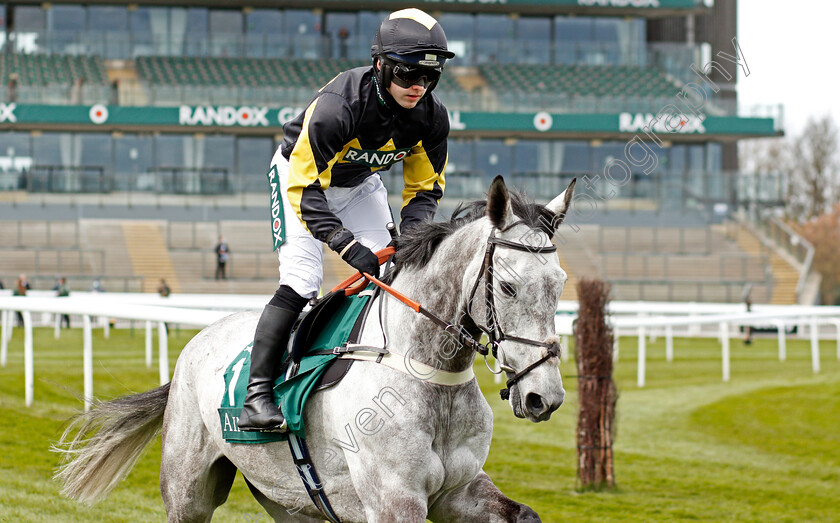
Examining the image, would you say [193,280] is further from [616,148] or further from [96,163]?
[616,148]

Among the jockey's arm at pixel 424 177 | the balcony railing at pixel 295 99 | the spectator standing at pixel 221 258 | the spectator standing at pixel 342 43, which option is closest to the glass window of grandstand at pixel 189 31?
the balcony railing at pixel 295 99

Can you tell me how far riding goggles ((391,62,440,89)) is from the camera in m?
3.20

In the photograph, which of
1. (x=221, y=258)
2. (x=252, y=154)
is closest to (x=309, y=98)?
(x=252, y=154)

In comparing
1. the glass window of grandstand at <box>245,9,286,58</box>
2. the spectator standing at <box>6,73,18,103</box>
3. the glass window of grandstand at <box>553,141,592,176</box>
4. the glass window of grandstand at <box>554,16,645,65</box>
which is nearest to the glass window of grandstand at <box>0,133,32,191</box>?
the spectator standing at <box>6,73,18,103</box>

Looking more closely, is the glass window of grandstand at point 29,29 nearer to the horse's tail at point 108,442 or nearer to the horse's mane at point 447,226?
the horse's tail at point 108,442

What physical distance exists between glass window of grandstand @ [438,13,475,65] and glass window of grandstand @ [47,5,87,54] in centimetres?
1215

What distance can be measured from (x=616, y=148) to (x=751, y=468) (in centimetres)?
2685

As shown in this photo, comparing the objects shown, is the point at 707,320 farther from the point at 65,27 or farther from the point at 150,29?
the point at 65,27

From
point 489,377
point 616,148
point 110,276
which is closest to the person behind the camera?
point 489,377

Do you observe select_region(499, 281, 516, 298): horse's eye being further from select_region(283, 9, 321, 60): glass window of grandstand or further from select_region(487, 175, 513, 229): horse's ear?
select_region(283, 9, 321, 60): glass window of grandstand

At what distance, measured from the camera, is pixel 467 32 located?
114 feet

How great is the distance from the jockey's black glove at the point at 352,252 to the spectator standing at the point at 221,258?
22223 mm

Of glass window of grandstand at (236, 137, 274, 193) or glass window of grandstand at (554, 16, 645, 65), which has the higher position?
glass window of grandstand at (554, 16, 645, 65)

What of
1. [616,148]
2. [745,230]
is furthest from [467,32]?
[745,230]
